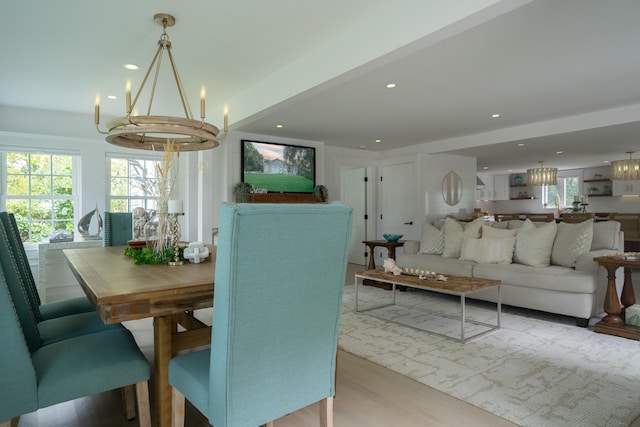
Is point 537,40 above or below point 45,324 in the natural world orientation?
above

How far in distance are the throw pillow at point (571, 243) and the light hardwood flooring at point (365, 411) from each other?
90.2 inches

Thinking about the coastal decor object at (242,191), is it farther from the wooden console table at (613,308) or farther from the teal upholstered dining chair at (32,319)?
the wooden console table at (613,308)

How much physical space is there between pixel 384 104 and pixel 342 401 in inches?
132

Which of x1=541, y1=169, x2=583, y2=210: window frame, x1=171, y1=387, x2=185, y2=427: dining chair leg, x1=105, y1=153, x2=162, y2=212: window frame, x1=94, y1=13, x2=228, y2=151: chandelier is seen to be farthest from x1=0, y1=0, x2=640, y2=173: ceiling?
x1=541, y1=169, x2=583, y2=210: window frame

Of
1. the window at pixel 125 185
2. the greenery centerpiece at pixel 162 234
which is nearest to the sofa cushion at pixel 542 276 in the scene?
the greenery centerpiece at pixel 162 234

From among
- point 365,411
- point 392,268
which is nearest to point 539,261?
point 392,268

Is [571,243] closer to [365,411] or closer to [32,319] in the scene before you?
[365,411]

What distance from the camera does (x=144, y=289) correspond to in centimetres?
148

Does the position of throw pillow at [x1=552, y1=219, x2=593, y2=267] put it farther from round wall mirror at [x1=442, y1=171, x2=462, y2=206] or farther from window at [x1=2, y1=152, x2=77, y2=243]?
window at [x1=2, y1=152, x2=77, y2=243]

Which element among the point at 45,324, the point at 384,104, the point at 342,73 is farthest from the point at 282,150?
the point at 45,324

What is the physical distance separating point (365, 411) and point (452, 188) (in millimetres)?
6097

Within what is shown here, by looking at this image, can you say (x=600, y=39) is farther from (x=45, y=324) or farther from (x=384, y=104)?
(x=45, y=324)

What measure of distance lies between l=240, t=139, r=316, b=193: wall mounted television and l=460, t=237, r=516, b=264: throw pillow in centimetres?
291

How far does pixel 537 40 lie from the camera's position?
9.14 feet
